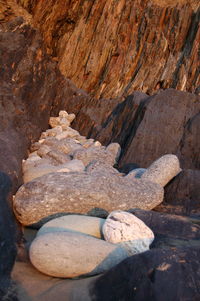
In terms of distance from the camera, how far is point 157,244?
3.35 m

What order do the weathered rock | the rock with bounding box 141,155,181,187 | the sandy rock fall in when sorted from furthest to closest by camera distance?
the sandy rock, the weathered rock, the rock with bounding box 141,155,181,187

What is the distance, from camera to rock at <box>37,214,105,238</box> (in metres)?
3.28

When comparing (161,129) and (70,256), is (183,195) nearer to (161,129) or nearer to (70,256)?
(161,129)

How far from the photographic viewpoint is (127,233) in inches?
122

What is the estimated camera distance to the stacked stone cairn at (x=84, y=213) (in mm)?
2697

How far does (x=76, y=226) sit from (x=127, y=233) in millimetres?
568

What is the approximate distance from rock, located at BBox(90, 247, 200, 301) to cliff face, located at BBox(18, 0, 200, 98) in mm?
15770

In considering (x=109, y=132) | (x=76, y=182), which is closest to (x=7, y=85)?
(x=109, y=132)

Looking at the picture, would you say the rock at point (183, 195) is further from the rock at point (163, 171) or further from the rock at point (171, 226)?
the rock at point (171, 226)

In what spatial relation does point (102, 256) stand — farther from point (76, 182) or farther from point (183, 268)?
point (76, 182)

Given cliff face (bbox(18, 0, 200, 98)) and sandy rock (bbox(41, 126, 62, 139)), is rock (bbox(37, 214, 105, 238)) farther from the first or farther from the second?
cliff face (bbox(18, 0, 200, 98))

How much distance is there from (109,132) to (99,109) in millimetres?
2059

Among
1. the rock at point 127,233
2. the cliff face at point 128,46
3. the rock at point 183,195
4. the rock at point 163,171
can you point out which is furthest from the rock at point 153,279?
the cliff face at point 128,46

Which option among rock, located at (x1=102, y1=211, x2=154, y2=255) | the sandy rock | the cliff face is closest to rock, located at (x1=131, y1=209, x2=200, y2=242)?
rock, located at (x1=102, y1=211, x2=154, y2=255)
